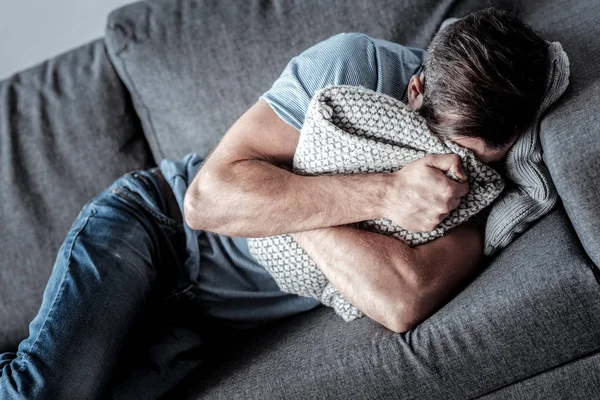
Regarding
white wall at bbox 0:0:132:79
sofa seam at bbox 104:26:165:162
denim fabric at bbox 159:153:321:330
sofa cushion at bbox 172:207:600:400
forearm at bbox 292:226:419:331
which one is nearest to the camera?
sofa cushion at bbox 172:207:600:400

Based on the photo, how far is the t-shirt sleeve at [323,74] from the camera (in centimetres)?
117

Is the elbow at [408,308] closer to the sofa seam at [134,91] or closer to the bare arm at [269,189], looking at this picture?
the bare arm at [269,189]

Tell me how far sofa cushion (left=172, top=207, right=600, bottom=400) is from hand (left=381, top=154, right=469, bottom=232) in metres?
0.15

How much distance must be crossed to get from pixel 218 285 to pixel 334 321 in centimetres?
28

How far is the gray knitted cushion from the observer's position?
109 centimetres

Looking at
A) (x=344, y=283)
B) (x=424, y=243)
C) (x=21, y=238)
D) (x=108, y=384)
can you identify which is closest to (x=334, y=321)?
(x=344, y=283)

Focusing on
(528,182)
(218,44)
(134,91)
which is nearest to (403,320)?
(528,182)

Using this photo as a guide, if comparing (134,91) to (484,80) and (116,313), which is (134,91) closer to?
(116,313)

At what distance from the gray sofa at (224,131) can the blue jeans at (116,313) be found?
78mm

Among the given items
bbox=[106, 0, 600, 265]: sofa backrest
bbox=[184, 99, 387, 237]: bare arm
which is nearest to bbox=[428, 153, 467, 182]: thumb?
bbox=[184, 99, 387, 237]: bare arm

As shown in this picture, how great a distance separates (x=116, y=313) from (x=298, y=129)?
51cm

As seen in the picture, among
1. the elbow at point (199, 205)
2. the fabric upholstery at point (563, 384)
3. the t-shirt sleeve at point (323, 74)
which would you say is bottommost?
the fabric upholstery at point (563, 384)

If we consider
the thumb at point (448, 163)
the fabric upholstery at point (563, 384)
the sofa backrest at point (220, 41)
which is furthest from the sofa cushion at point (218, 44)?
the fabric upholstery at point (563, 384)

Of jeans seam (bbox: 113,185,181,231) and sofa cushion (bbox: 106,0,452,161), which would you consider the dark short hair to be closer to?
sofa cushion (bbox: 106,0,452,161)
